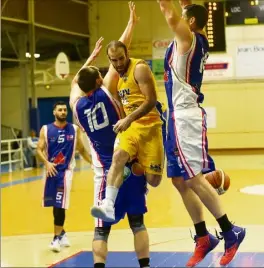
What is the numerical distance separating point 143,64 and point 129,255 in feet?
4.22

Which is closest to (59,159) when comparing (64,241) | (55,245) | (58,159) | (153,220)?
(58,159)

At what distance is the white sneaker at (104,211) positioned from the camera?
297cm

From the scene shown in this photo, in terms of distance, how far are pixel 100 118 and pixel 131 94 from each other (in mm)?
241

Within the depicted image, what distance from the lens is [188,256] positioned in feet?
11.8

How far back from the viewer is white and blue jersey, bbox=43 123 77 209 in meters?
4.86

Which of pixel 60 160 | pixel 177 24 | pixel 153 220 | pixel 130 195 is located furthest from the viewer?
pixel 153 220

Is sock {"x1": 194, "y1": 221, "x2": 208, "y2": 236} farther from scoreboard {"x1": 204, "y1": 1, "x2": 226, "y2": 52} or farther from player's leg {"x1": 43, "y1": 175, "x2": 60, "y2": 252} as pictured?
player's leg {"x1": 43, "y1": 175, "x2": 60, "y2": 252}

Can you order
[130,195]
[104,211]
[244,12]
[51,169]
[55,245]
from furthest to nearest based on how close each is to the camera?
[51,169], [55,245], [244,12], [130,195], [104,211]

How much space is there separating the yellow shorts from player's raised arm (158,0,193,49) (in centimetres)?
53

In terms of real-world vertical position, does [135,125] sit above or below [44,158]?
above

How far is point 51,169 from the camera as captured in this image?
4.80 meters

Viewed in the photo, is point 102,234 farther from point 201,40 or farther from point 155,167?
point 201,40

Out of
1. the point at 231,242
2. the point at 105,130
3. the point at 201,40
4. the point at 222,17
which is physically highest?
the point at 222,17

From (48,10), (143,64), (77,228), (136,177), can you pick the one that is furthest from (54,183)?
(48,10)
